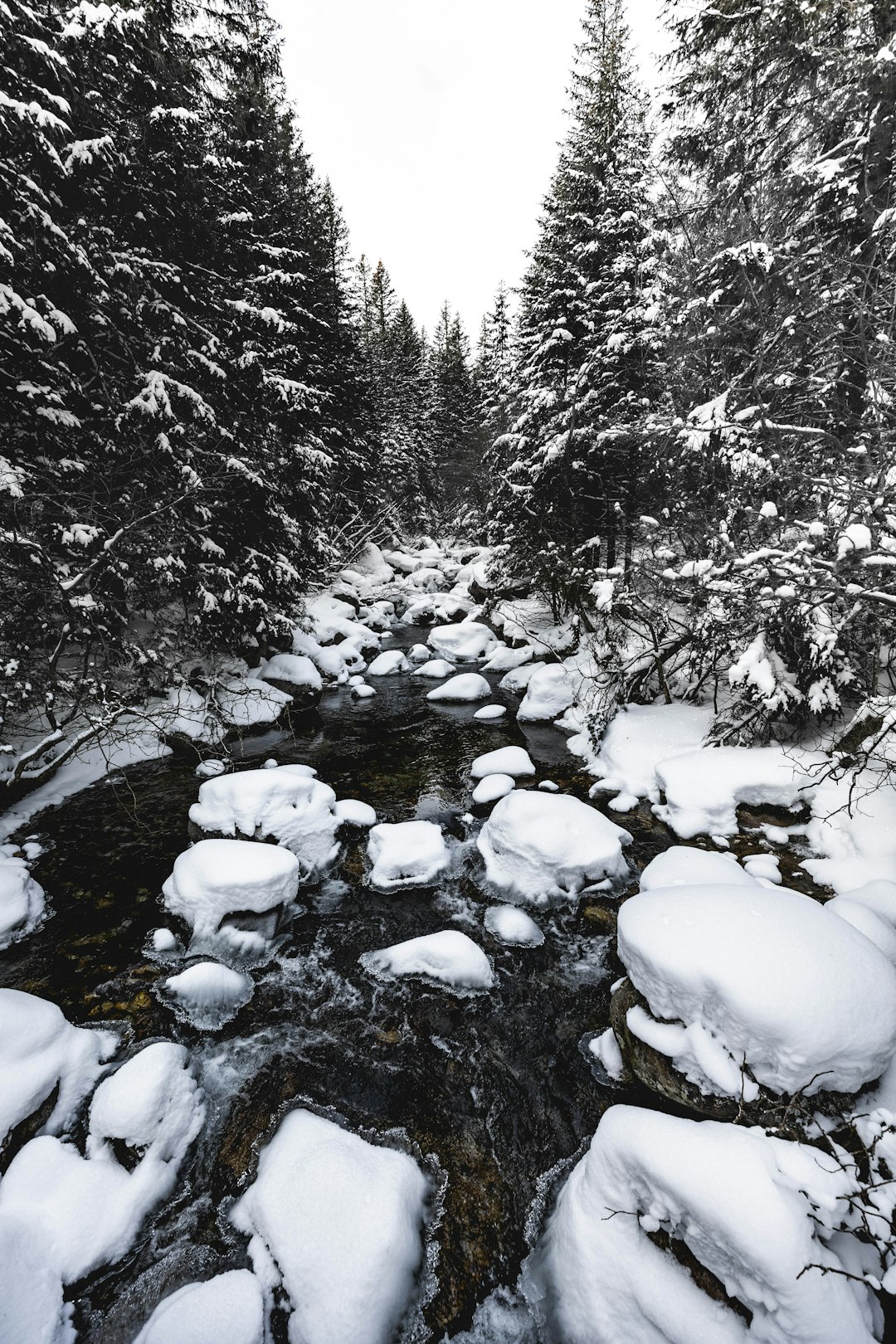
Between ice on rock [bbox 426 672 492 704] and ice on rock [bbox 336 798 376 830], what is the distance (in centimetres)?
480

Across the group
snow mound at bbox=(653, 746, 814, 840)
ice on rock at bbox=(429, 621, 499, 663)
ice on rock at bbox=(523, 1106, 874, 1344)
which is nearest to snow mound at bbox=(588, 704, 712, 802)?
snow mound at bbox=(653, 746, 814, 840)

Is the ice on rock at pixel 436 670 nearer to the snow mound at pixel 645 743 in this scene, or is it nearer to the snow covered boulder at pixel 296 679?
the snow covered boulder at pixel 296 679

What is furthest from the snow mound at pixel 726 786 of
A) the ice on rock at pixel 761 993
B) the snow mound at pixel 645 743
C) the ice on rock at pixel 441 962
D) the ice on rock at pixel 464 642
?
the ice on rock at pixel 464 642

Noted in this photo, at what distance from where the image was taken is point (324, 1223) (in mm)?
2775

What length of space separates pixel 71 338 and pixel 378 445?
17956 mm

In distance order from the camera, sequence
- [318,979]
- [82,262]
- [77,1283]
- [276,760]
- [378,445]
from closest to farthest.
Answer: [77,1283], [318,979], [82,262], [276,760], [378,445]

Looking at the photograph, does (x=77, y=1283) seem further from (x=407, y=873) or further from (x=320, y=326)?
(x=320, y=326)

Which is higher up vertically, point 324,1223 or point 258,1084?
point 324,1223

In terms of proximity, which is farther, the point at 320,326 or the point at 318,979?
the point at 320,326

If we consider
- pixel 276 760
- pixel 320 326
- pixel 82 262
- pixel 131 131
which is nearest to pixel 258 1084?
pixel 276 760

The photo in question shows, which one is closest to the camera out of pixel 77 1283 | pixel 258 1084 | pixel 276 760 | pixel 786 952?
pixel 77 1283

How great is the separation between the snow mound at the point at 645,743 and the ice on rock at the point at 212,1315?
A: 582cm

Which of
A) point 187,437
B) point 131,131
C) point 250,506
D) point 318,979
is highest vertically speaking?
point 131,131

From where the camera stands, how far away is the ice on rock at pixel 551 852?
554 centimetres
